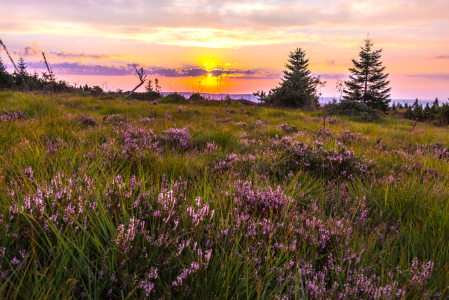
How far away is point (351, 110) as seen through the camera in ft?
52.0

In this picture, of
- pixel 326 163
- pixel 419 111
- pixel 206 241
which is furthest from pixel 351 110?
pixel 206 241

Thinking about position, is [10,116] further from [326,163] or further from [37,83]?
[37,83]

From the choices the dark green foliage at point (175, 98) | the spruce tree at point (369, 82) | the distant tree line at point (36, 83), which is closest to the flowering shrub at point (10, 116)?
the distant tree line at point (36, 83)

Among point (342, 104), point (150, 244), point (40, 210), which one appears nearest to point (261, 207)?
point (150, 244)

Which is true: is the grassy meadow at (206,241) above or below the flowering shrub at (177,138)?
below

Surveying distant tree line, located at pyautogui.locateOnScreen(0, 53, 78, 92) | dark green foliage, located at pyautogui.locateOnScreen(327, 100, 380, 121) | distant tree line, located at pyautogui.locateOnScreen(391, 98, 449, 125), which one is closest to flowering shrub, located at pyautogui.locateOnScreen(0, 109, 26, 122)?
distant tree line, located at pyautogui.locateOnScreen(0, 53, 78, 92)

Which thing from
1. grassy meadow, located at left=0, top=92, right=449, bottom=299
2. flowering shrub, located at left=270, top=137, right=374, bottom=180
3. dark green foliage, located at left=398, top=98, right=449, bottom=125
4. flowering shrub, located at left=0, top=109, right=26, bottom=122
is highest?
dark green foliage, located at left=398, top=98, right=449, bottom=125

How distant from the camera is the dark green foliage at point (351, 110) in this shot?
14777 mm

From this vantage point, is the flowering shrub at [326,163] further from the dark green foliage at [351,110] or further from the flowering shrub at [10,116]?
the dark green foliage at [351,110]

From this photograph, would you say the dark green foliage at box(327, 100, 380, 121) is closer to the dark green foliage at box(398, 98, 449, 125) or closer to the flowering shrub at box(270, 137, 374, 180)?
the dark green foliage at box(398, 98, 449, 125)

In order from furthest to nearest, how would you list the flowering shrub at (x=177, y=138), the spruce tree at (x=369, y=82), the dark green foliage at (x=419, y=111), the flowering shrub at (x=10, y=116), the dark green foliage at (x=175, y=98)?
1. the spruce tree at (x=369, y=82)
2. the dark green foliage at (x=175, y=98)
3. the dark green foliage at (x=419, y=111)
4. the flowering shrub at (x=10, y=116)
5. the flowering shrub at (x=177, y=138)

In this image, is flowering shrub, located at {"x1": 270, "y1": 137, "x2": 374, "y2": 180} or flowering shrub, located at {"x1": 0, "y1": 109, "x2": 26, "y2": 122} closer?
flowering shrub, located at {"x1": 270, "y1": 137, "x2": 374, "y2": 180}

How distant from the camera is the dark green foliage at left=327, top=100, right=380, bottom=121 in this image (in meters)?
14.8

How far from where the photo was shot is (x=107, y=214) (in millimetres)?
1869
